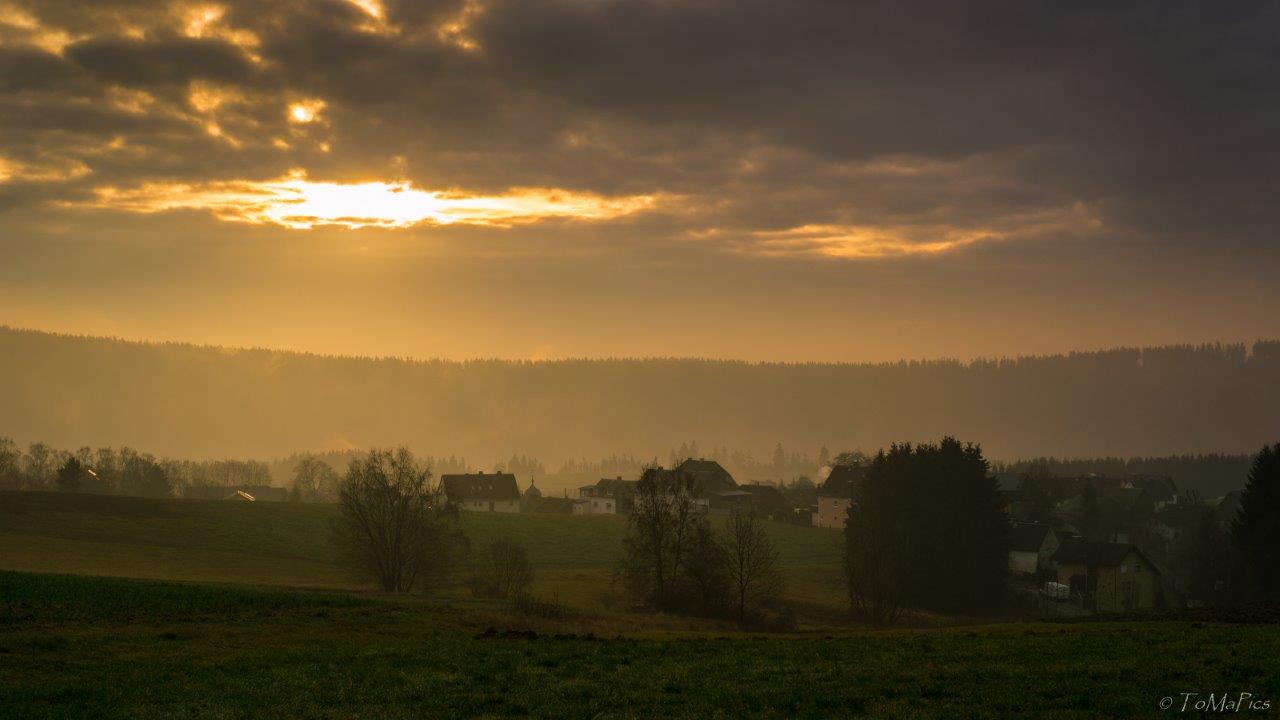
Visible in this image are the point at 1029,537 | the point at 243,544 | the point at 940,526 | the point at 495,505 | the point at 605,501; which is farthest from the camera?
the point at 605,501

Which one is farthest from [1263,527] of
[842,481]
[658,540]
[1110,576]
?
[842,481]

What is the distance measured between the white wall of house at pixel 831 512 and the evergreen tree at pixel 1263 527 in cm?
8044

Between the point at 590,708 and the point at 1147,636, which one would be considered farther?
the point at 1147,636

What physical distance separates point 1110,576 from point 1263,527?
21.2 metres

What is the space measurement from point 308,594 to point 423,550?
1008 inches

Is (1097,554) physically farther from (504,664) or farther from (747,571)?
(504,664)

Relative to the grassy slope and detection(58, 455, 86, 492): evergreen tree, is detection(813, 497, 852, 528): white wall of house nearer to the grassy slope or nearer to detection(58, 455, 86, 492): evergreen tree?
the grassy slope

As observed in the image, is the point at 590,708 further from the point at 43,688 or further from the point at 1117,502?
the point at 1117,502

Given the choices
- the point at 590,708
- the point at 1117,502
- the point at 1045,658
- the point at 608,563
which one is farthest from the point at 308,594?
the point at 1117,502

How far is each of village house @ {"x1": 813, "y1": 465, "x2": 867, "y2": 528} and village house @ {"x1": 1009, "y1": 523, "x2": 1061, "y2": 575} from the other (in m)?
34.6

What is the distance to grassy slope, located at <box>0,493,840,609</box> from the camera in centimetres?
8962

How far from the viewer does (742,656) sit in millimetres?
33344

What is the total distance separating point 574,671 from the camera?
98.2 ft

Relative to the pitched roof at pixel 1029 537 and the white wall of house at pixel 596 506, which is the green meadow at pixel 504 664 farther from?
the white wall of house at pixel 596 506
